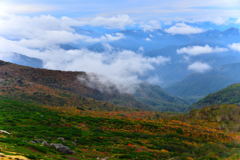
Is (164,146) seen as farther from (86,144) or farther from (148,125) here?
(148,125)

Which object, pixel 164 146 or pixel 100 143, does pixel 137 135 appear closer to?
pixel 164 146

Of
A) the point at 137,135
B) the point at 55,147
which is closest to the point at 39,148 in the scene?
the point at 55,147

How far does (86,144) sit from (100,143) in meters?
7.04

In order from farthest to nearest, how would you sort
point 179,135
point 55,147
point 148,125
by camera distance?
A: point 148,125, point 179,135, point 55,147

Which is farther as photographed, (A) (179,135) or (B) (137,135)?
(A) (179,135)

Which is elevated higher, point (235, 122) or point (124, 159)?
point (235, 122)

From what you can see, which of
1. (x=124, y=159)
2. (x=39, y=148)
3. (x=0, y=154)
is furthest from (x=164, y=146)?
(x=0, y=154)

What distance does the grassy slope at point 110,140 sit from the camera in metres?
66.7

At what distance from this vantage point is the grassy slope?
6673 cm

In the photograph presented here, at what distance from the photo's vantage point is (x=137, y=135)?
13962 centimetres

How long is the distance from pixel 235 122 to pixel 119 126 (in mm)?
86168

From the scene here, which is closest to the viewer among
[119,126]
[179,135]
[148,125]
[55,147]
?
[55,147]

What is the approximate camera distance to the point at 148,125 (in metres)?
179

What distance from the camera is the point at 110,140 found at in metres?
113
